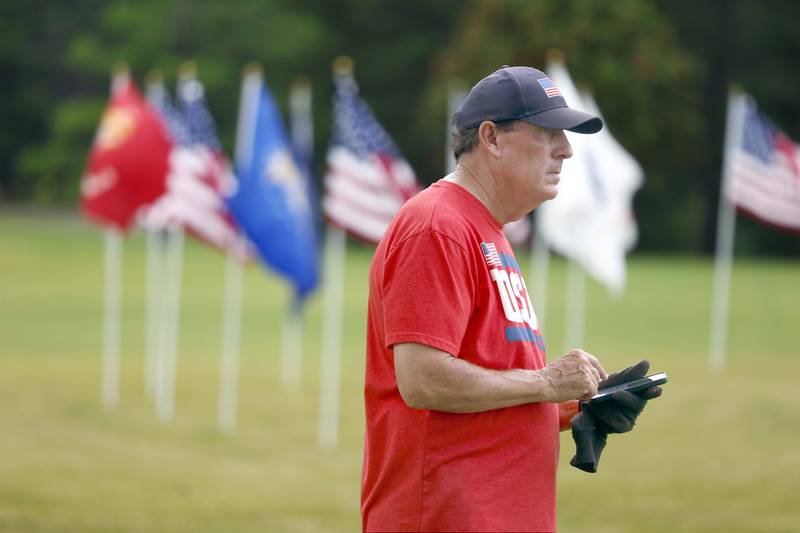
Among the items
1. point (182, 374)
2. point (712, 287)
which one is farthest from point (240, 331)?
point (712, 287)

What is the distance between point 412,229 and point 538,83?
1.80 ft

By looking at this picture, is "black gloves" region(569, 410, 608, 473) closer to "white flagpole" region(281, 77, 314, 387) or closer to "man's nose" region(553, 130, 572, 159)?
"man's nose" region(553, 130, 572, 159)

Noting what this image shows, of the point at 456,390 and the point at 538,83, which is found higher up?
the point at 538,83

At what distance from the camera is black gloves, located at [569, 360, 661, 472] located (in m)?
3.66

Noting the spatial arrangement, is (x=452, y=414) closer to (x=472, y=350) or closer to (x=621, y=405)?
(x=472, y=350)

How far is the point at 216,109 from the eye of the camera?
5334 cm

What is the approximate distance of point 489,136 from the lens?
3531mm

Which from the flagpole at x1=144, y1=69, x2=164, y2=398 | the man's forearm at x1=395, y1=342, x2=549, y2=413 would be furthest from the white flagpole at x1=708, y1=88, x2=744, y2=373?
the man's forearm at x1=395, y1=342, x2=549, y2=413

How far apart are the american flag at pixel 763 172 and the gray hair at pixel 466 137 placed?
41.6 feet

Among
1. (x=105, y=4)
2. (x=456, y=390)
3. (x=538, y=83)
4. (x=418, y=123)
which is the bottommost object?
(x=456, y=390)

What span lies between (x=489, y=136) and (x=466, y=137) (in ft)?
0.22

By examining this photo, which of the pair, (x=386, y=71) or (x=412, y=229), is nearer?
(x=412, y=229)

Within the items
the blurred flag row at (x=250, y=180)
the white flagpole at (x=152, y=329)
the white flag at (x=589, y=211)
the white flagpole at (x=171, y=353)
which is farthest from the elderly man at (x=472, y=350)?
the white flagpole at (x=152, y=329)

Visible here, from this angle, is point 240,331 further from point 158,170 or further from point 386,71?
point 386,71
